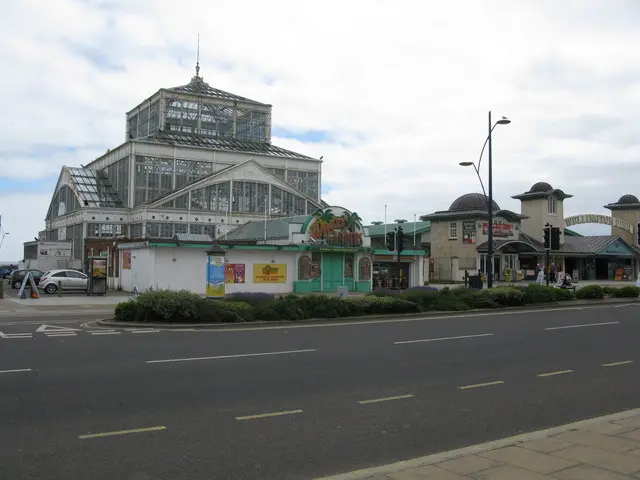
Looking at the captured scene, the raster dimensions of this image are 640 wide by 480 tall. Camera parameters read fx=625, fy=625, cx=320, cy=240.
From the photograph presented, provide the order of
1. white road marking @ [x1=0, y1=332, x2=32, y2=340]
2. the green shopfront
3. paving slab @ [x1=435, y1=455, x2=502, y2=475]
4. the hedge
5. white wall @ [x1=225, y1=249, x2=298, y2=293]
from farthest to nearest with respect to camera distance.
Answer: the green shopfront
white wall @ [x1=225, y1=249, x2=298, y2=293]
the hedge
white road marking @ [x1=0, y1=332, x2=32, y2=340]
paving slab @ [x1=435, y1=455, x2=502, y2=475]

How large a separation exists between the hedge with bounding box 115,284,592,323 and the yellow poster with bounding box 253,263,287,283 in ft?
46.0

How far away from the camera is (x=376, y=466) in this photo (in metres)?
5.75

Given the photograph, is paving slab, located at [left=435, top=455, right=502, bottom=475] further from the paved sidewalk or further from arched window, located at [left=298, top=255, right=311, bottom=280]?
arched window, located at [left=298, top=255, right=311, bottom=280]

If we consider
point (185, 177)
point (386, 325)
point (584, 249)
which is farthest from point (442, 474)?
point (584, 249)

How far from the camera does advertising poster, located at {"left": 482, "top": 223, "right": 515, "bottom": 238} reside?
57.7m

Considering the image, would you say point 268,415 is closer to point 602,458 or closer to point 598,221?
point 602,458

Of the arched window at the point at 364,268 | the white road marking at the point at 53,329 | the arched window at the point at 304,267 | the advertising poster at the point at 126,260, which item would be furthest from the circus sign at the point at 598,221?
the white road marking at the point at 53,329

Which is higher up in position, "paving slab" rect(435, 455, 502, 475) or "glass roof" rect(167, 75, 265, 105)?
"glass roof" rect(167, 75, 265, 105)

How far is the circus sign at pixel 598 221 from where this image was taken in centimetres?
6838

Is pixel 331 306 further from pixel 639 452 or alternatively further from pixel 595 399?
pixel 639 452

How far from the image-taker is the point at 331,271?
40750 mm

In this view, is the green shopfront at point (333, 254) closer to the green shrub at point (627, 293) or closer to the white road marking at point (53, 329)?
the green shrub at point (627, 293)

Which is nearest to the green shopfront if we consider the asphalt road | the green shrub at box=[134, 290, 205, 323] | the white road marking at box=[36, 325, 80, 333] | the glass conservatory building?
the green shrub at box=[134, 290, 205, 323]

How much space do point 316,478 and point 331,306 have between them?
1568 centimetres
